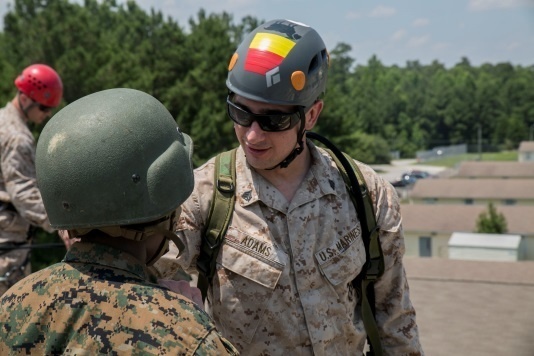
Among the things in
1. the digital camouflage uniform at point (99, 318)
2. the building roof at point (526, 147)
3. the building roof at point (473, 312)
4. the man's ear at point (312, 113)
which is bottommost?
the building roof at point (526, 147)

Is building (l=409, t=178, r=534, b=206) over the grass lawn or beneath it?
over

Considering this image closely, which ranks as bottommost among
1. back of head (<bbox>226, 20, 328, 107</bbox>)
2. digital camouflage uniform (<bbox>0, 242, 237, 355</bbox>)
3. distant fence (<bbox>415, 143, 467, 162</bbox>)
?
distant fence (<bbox>415, 143, 467, 162</bbox>)

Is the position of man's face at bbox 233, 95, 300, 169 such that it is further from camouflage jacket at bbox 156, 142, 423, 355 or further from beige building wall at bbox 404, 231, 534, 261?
beige building wall at bbox 404, 231, 534, 261

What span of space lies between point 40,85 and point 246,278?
3557 millimetres

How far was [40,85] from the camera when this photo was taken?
5.68m

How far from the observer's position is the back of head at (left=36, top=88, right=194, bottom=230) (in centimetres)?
180

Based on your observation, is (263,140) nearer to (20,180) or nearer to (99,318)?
(99,318)

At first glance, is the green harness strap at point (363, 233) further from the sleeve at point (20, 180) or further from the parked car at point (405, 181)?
the parked car at point (405, 181)

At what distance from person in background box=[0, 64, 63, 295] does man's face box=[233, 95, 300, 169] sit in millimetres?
2700

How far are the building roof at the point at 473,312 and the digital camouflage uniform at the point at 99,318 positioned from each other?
24.0 ft

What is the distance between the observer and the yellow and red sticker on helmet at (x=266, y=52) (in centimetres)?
274

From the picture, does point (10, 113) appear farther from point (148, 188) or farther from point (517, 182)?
point (517, 182)

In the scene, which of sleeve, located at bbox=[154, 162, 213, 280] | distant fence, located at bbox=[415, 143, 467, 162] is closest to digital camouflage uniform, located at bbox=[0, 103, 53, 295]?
sleeve, located at bbox=[154, 162, 213, 280]

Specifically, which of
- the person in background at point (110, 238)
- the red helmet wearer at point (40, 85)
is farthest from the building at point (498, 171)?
the person in background at point (110, 238)
